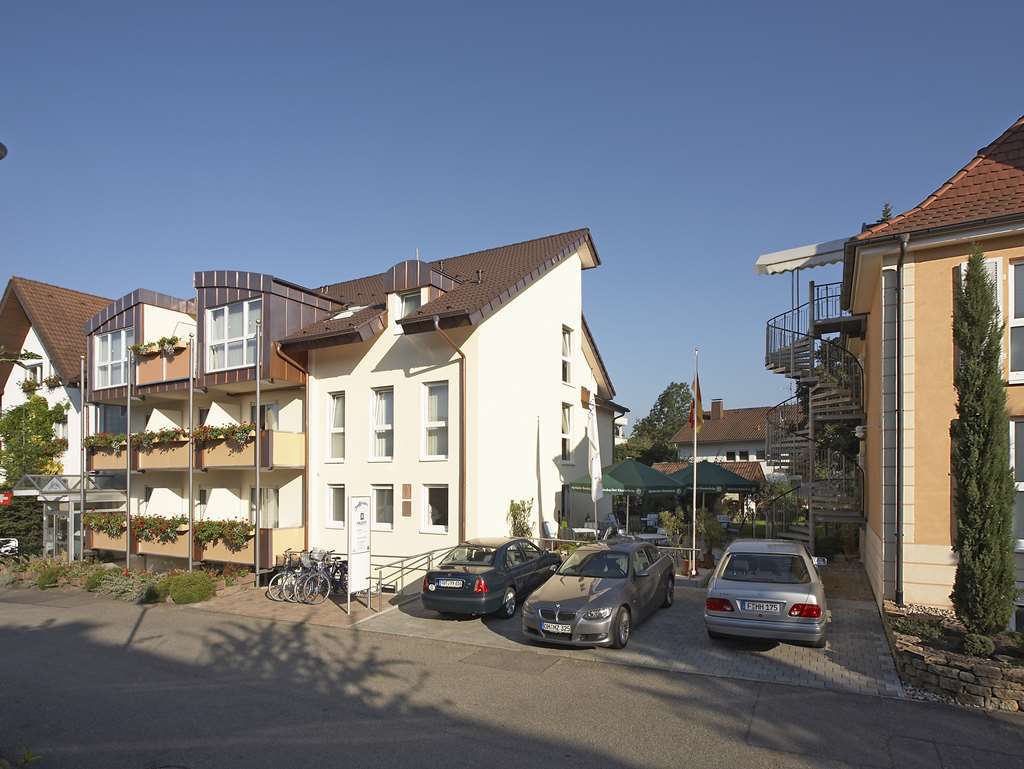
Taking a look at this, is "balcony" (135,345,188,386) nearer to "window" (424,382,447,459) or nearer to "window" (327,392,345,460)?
"window" (327,392,345,460)

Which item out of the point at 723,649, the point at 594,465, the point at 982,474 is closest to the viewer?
the point at 982,474

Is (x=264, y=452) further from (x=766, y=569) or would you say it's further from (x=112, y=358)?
(x=766, y=569)

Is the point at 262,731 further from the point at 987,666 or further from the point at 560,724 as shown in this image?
the point at 987,666

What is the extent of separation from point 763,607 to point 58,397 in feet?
92.9

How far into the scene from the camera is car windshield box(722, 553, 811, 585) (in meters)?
9.93

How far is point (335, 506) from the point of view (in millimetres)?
19047

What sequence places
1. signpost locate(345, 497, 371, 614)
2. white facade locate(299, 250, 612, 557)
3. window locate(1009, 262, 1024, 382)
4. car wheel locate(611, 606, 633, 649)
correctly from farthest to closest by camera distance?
1. white facade locate(299, 250, 612, 557)
2. signpost locate(345, 497, 371, 614)
3. window locate(1009, 262, 1024, 382)
4. car wheel locate(611, 606, 633, 649)

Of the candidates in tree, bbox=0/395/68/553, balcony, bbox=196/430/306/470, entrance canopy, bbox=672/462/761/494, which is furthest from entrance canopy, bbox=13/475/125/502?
entrance canopy, bbox=672/462/761/494

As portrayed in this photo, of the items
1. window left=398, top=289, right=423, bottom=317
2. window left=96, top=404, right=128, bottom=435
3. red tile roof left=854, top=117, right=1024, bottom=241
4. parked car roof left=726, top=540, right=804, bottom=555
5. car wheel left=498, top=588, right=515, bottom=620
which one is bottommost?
car wheel left=498, top=588, right=515, bottom=620

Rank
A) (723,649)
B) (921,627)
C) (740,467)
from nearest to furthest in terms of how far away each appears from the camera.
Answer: (921,627) < (723,649) < (740,467)

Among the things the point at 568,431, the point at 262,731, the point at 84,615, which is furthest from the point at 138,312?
the point at 262,731

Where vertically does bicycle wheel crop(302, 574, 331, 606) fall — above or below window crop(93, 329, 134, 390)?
below

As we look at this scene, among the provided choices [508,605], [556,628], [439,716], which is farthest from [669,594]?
[439,716]

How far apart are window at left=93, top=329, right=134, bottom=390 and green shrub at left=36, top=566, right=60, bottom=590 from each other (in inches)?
246
